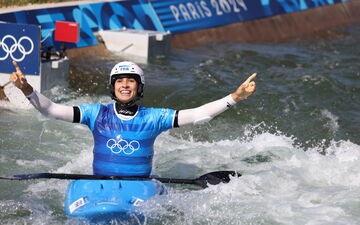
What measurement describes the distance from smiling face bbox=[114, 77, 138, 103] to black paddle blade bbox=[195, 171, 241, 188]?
52.9 inches

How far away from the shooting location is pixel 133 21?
63.7ft

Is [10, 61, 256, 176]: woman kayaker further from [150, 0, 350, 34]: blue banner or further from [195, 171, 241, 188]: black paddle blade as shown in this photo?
[150, 0, 350, 34]: blue banner

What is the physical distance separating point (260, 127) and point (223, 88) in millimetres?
2718

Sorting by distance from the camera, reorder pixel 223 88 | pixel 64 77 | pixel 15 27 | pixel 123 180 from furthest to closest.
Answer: pixel 223 88 → pixel 64 77 → pixel 15 27 → pixel 123 180

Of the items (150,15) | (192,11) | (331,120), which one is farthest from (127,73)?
(192,11)

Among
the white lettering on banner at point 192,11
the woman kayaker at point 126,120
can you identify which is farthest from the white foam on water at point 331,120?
the white lettering on banner at point 192,11

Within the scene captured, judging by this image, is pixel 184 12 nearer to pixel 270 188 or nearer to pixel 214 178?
pixel 270 188

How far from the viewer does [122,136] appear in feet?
25.6

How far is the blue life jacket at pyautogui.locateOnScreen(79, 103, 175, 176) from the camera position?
7.80m

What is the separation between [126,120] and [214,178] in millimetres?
1386

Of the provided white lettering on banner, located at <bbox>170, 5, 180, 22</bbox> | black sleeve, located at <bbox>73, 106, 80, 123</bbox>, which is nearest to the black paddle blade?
black sleeve, located at <bbox>73, 106, 80, 123</bbox>

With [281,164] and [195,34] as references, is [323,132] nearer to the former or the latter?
[281,164]

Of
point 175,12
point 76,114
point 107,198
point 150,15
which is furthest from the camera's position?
point 175,12

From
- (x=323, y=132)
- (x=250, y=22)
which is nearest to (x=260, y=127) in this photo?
(x=323, y=132)
